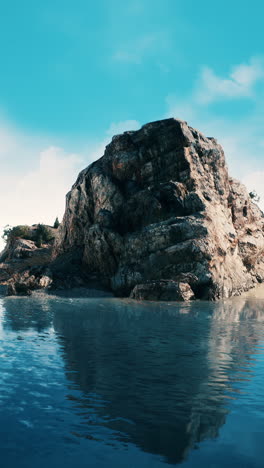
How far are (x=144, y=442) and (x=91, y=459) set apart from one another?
4.46 feet

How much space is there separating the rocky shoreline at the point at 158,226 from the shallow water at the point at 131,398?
23.6m

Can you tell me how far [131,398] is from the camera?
10875mm

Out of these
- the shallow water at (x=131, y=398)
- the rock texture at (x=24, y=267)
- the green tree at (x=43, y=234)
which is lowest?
the shallow water at (x=131, y=398)

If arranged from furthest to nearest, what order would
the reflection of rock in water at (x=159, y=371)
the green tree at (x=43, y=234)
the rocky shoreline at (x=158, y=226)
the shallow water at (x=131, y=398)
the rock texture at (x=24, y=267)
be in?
the green tree at (x=43, y=234) → the rock texture at (x=24, y=267) → the rocky shoreline at (x=158, y=226) → the reflection of rock in water at (x=159, y=371) → the shallow water at (x=131, y=398)

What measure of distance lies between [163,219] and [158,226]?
3140 millimetres

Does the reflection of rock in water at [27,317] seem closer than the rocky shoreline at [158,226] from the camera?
Yes

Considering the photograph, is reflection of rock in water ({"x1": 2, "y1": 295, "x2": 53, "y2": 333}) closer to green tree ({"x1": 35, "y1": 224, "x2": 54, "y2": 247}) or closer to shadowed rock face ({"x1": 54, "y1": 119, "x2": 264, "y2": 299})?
shadowed rock face ({"x1": 54, "y1": 119, "x2": 264, "y2": 299})

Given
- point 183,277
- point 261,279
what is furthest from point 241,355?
point 261,279

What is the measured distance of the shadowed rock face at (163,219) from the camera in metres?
46.2

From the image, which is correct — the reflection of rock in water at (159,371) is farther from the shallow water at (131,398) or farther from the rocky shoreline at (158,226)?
the rocky shoreline at (158,226)

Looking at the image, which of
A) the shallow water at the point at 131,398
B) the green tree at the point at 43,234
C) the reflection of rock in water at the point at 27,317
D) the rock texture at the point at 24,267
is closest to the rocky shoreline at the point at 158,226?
the rock texture at the point at 24,267

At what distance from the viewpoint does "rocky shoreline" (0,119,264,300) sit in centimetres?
4575

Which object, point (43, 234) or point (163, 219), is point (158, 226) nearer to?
point (163, 219)

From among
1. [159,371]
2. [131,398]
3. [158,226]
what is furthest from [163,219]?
[131,398]
